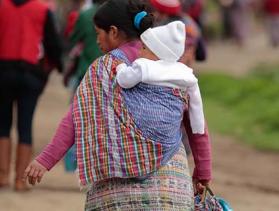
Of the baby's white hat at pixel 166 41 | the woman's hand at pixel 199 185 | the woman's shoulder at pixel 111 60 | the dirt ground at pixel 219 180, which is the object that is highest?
the baby's white hat at pixel 166 41

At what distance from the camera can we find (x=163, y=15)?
27.9 ft

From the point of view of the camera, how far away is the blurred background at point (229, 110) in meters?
8.55

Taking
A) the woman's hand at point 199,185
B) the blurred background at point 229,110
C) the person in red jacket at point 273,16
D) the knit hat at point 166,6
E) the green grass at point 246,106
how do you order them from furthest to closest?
the person in red jacket at point 273,16
the green grass at point 246,106
the blurred background at point 229,110
the knit hat at point 166,6
the woman's hand at point 199,185

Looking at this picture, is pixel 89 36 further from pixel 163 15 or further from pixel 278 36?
pixel 278 36

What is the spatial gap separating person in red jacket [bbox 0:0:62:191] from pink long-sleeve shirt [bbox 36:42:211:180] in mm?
3393

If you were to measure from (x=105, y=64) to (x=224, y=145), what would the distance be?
7.13 metres

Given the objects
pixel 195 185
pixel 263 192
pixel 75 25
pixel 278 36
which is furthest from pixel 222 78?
pixel 195 185

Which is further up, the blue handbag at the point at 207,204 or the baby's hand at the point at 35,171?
the baby's hand at the point at 35,171

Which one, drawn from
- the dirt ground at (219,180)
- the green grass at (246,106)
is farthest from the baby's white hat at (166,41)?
the green grass at (246,106)

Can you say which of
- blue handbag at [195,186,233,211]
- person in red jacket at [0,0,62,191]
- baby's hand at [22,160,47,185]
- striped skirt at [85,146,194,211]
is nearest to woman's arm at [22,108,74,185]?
baby's hand at [22,160,47,185]

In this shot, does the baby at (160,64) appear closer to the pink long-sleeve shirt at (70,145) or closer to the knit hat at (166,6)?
the pink long-sleeve shirt at (70,145)

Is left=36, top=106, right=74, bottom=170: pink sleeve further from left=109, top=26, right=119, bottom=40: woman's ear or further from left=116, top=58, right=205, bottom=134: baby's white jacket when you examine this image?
left=109, top=26, right=119, bottom=40: woman's ear

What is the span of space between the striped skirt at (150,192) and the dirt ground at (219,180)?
10.3 ft

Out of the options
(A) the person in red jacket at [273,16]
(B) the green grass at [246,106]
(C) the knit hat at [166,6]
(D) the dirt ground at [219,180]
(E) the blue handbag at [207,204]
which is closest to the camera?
(E) the blue handbag at [207,204]
